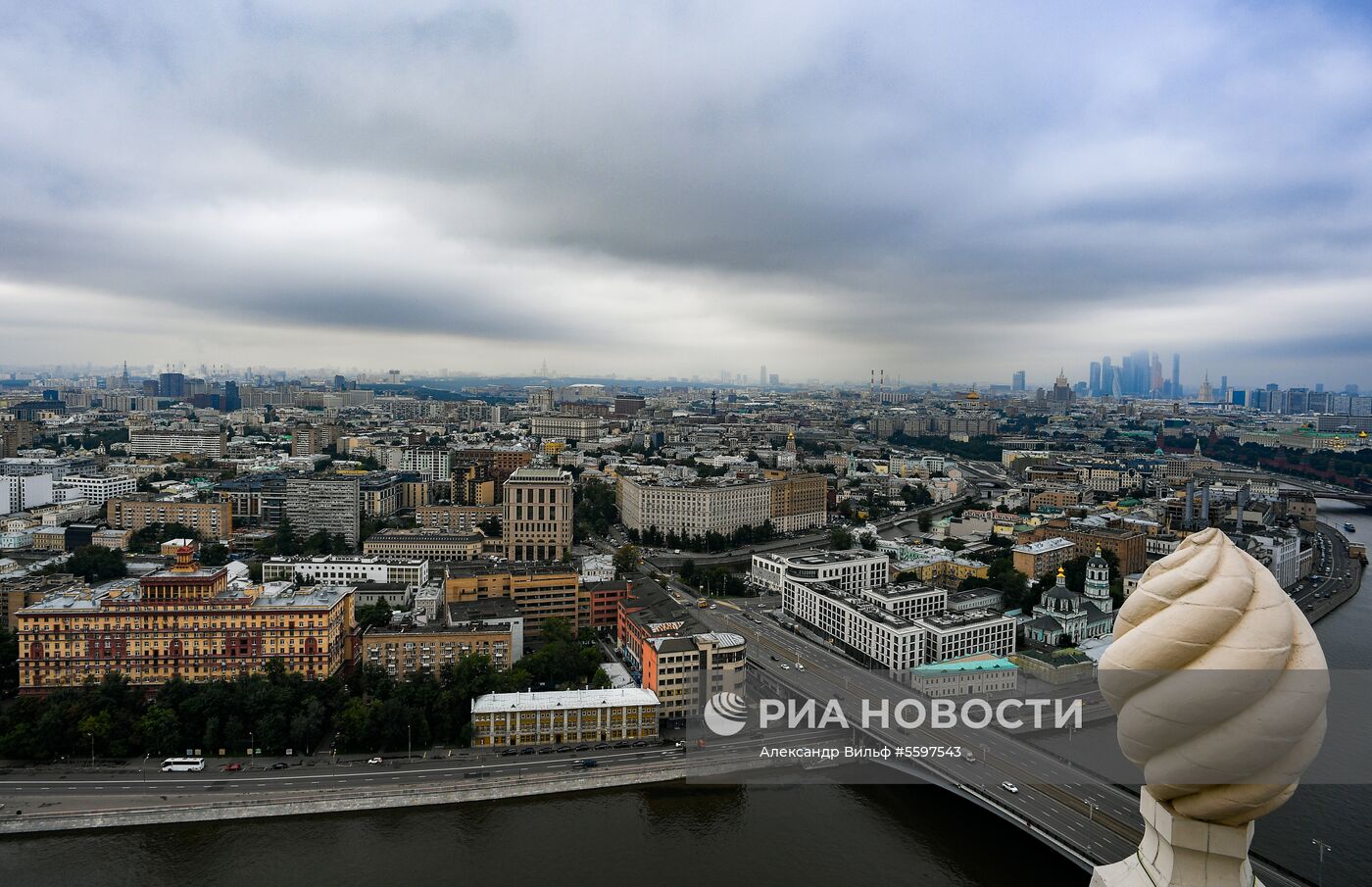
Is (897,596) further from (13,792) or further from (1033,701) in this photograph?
(13,792)

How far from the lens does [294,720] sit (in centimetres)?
1021

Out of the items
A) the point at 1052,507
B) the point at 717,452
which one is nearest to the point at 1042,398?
the point at 717,452

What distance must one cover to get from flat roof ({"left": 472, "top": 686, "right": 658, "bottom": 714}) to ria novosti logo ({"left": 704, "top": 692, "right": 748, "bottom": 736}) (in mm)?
751

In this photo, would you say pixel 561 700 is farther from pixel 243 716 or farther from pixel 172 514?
pixel 172 514

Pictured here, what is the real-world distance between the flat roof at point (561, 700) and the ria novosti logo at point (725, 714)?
751 mm

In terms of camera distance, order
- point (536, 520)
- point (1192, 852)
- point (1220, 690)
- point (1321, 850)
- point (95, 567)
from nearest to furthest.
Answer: point (1220, 690), point (1192, 852), point (1321, 850), point (95, 567), point (536, 520)

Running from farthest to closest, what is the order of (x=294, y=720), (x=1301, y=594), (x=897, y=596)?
(x=1301, y=594) → (x=897, y=596) → (x=294, y=720)

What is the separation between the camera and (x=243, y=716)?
10375 millimetres

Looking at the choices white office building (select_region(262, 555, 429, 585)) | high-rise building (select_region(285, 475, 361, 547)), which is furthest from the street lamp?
high-rise building (select_region(285, 475, 361, 547))

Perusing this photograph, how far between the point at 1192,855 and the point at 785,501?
23.5 metres

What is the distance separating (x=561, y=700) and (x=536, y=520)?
9.91 meters

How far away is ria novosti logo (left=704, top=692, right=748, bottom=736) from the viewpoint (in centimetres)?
1098

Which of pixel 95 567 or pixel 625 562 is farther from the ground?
pixel 95 567

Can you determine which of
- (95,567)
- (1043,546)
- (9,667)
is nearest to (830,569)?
(1043,546)
